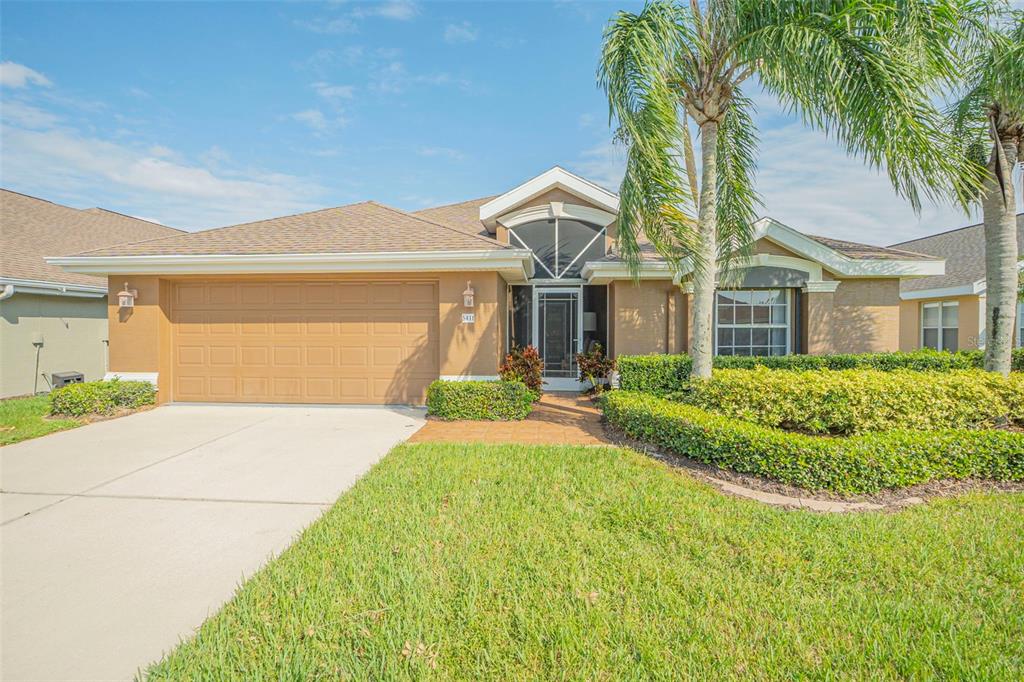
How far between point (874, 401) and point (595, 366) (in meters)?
6.16

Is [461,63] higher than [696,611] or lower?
higher

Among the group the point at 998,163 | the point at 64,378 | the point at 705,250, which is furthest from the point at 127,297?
the point at 998,163

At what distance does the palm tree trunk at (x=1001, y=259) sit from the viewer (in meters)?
7.68

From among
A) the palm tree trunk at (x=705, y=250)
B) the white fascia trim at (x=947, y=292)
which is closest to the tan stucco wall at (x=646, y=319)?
the palm tree trunk at (x=705, y=250)

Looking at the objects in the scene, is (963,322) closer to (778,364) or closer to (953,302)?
(953,302)

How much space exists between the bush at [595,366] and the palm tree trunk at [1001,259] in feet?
22.2

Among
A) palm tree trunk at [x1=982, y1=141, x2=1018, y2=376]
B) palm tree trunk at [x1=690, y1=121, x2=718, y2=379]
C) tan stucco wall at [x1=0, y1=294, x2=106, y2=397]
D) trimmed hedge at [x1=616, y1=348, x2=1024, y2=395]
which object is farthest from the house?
tan stucco wall at [x1=0, y1=294, x2=106, y2=397]

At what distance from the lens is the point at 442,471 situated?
582 centimetres

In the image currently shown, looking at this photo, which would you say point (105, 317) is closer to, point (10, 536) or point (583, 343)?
point (10, 536)

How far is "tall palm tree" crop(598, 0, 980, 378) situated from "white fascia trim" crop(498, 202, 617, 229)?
4416 millimetres

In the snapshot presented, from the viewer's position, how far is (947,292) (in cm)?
1556

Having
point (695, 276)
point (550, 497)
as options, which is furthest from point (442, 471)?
point (695, 276)

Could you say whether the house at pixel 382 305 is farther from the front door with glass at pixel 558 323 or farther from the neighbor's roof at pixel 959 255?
the neighbor's roof at pixel 959 255

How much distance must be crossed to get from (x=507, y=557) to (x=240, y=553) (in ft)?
7.47
